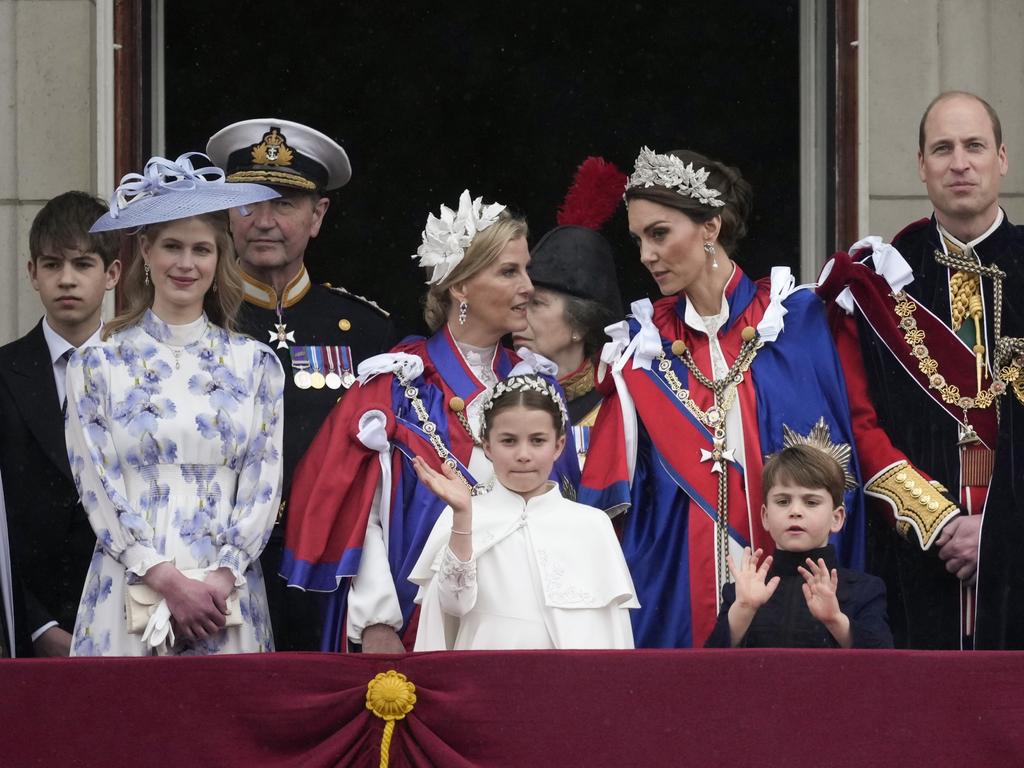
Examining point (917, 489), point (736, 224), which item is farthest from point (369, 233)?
point (917, 489)

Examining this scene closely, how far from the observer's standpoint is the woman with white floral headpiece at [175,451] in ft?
14.1

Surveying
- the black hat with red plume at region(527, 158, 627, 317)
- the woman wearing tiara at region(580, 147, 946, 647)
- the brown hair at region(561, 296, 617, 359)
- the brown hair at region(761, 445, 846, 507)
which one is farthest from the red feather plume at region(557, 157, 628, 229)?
the brown hair at region(761, 445, 846, 507)

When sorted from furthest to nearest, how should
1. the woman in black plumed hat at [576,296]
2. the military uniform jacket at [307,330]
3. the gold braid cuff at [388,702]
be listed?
the woman in black plumed hat at [576,296], the military uniform jacket at [307,330], the gold braid cuff at [388,702]

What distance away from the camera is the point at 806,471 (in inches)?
174

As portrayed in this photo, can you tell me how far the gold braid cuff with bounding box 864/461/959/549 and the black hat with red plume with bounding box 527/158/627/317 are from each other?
1.62 m

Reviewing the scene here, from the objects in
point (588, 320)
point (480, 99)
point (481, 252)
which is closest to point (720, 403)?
point (481, 252)

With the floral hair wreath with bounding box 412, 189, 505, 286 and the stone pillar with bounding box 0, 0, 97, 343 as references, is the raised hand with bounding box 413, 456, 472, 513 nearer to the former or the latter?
the floral hair wreath with bounding box 412, 189, 505, 286

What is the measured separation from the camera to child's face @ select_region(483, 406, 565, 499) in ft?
14.5

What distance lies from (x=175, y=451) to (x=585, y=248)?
208 centimetres

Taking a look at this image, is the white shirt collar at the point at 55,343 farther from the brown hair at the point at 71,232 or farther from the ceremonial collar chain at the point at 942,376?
the ceremonial collar chain at the point at 942,376

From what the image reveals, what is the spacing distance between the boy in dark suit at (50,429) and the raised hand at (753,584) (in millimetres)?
1776

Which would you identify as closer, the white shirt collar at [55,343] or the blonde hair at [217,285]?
the blonde hair at [217,285]

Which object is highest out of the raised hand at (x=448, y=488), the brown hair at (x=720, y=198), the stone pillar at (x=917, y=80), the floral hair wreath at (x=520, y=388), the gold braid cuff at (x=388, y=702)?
the stone pillar at (x=917, y=80)

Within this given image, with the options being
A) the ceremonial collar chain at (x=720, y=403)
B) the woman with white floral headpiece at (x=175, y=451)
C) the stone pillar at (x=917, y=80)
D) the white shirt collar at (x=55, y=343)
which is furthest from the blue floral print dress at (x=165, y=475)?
the stone pillar at (x=917, y=80)
